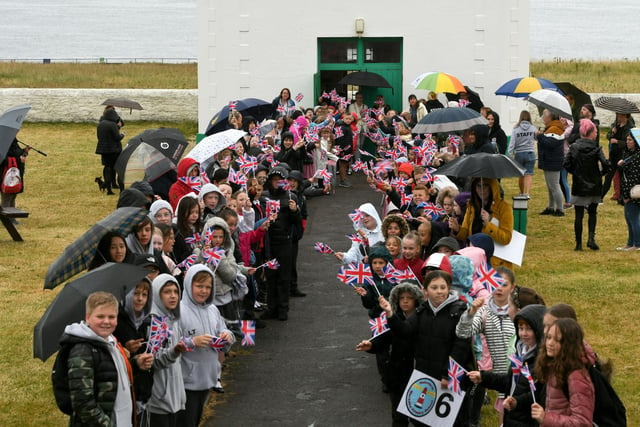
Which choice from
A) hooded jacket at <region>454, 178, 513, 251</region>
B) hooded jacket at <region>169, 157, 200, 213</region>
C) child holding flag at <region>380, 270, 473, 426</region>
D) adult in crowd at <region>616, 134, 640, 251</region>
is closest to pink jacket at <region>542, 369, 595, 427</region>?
child holding flag at <region>380, 270, 473, 426</region>

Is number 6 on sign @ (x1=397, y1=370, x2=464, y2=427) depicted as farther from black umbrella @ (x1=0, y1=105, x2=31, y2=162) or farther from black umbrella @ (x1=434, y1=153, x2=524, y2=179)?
black umbrella @ (x1=0, y1=105, x2=31, y2=162)

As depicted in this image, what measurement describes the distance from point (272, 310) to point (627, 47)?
453ft

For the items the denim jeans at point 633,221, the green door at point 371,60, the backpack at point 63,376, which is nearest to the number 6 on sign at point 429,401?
the backpack at point 63,376

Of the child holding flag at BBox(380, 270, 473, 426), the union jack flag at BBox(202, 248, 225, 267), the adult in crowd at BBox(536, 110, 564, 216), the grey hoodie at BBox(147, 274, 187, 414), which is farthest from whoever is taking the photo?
the adult in crowd at BBox(536, 110, 564, 216)

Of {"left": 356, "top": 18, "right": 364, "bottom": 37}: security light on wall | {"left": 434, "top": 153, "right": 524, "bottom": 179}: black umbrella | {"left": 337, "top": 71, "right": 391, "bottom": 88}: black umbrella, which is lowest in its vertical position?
{"left": 434, "top": 153, "right": 524, "bottom": 179}: black umbrella

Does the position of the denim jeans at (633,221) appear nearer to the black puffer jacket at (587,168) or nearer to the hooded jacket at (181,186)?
the black puffer jacket at (587,168)

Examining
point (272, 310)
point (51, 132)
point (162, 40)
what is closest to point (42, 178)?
point (51, 132)

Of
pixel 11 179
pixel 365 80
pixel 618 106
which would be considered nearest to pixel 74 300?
pixel 11 179

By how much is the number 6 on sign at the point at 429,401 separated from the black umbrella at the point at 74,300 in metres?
2.15

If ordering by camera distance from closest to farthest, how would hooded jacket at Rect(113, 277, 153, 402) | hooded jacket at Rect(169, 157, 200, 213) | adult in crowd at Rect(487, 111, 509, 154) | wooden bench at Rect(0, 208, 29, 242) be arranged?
1. hooded jacket at Rect(113, 277, 153, 402)
2. hooded jacket at Rect(169, 157, 200, 213)
3. wooden bench at Rect(0, 208, 29, 242)
4. adult in crowd at Rect(487, 111, 509, 154)

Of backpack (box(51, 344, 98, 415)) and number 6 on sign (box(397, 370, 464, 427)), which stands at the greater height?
backpack (box(51, 344, 98, 415))

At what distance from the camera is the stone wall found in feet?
114

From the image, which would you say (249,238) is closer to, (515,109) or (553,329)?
(553,329)

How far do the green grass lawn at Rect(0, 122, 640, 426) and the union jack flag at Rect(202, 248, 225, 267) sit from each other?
184cm
